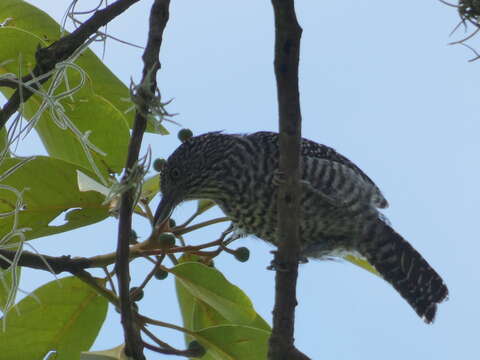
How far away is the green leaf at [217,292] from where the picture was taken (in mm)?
2633

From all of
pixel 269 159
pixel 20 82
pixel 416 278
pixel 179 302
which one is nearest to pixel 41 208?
pixel 179 302

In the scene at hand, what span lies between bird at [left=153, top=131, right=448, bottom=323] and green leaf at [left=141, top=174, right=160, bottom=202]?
1.26 ft

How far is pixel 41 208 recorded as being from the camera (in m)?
2.68

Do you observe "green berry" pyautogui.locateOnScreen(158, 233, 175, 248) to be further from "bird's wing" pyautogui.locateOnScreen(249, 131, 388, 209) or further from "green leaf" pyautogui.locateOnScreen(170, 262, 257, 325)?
"bird's wing" pyautogui.locateOnScreen(249, 131, 388, 209)

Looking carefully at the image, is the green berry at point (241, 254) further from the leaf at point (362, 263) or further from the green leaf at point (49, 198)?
the leaf at point (362, 263)

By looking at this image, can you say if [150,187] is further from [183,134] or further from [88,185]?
[88,185]

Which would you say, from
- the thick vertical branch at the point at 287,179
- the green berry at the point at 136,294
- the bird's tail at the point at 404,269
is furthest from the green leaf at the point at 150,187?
the bird's tail at the point at 404,269

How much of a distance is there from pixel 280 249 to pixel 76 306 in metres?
0.75

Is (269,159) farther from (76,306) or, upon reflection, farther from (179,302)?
(76,306)

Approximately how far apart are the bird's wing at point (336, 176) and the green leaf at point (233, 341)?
50.8 inches

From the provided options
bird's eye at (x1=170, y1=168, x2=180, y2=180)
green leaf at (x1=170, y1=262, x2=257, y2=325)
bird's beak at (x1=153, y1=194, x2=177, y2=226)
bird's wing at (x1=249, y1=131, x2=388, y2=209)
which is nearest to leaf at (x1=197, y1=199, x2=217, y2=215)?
bird's beak at (x1=153, y1=194, x2=177, y2=226)

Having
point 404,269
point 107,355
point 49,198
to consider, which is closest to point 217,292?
point 107,355

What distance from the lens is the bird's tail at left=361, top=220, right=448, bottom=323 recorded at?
156 inches

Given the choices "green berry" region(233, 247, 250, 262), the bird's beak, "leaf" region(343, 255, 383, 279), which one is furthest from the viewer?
"leaf" region(343, 255, 383, 279)
